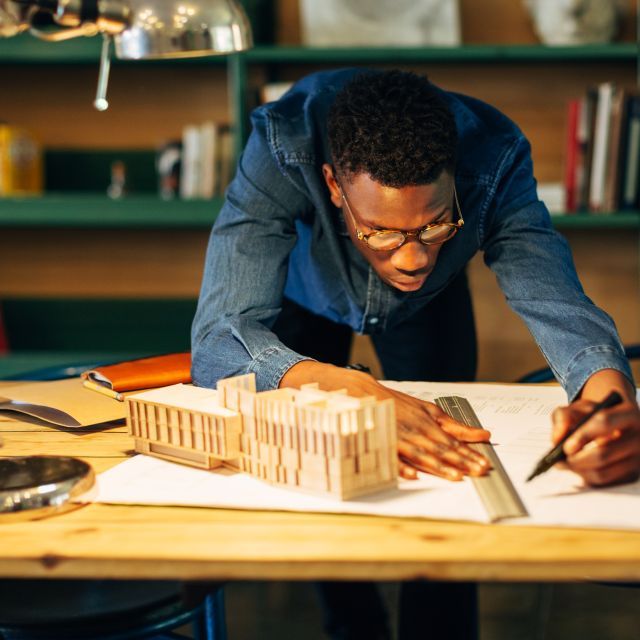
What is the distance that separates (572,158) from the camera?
279 cm

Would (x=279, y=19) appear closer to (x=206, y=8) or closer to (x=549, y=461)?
(x=206, y=8)

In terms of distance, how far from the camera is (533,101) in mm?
3035

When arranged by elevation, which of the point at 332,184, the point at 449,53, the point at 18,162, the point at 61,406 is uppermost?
the point at 449,53

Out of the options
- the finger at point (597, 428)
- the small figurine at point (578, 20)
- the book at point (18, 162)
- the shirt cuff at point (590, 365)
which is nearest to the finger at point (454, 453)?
the finger at point (597, 428)

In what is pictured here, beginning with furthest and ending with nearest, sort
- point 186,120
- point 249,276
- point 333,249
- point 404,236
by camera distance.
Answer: point 186,120
point 333,249
point 249,276
point 404,236

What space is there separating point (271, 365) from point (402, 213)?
11.5 inches

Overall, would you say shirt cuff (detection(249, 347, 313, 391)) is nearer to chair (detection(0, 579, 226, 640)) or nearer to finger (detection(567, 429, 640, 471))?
chair (detection(0, 579, 226, 640))

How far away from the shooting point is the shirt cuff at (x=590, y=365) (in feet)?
3.88

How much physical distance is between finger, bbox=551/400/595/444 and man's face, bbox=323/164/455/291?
14.4 inches

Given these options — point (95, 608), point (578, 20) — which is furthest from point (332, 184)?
point (578, 20)

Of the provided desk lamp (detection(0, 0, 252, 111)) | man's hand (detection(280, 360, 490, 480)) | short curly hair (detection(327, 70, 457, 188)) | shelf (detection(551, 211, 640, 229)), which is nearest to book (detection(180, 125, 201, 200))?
shelf (detection(551, 211, 640, 229))

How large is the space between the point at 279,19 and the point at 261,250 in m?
1.88

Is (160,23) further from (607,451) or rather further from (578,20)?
(578,20)

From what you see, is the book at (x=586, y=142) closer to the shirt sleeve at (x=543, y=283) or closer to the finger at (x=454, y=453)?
the shirt sleeve at (x=543, y=283)
